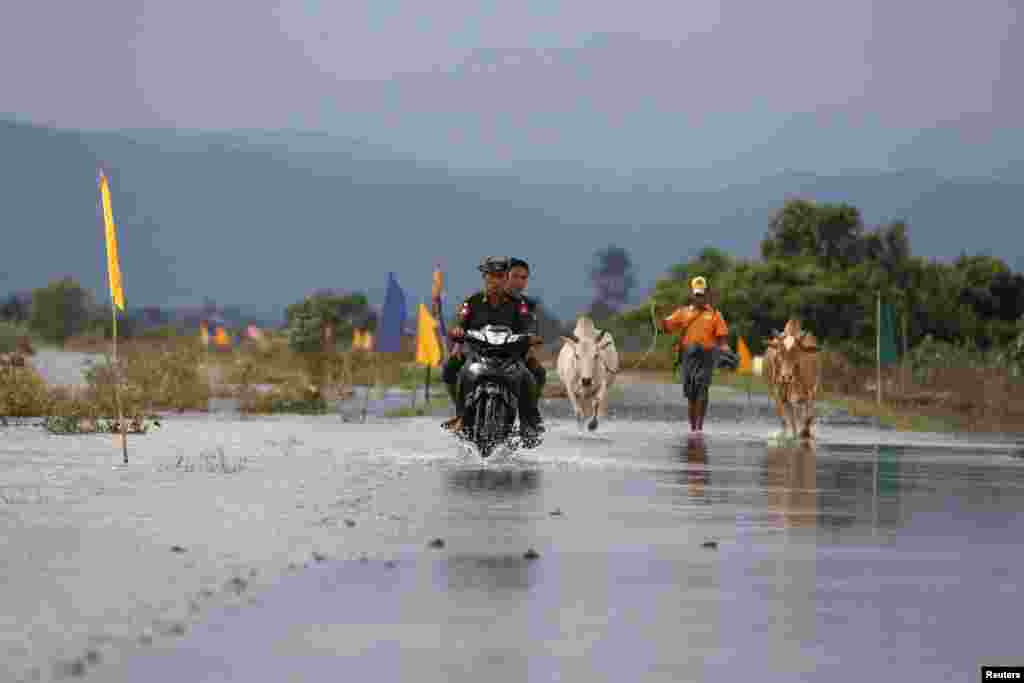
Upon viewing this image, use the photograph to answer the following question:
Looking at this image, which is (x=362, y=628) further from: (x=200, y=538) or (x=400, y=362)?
(x=400, y=362)

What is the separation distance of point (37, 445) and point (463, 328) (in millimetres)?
5080

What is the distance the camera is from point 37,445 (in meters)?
24.5

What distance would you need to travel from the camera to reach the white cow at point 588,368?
94.5 ft

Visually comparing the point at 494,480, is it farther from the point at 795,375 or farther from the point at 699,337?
the point at 699,337

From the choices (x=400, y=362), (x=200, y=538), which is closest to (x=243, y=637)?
(x=200, y=538)

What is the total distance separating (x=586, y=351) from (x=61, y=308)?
96.9m

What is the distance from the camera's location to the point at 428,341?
120 feet

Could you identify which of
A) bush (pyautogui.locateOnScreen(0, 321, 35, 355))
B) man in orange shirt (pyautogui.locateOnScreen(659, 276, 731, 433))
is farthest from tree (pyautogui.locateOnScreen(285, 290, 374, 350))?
man in orange shirt (pyautogui.locateOnScreen(659, 276, 731, 433))

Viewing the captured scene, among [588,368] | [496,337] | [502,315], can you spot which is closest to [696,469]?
[496,337]

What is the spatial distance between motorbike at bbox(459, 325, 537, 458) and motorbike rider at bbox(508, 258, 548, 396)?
1.57 feet

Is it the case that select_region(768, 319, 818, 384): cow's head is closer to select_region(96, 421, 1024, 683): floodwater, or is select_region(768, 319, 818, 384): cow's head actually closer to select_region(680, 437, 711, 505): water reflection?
select_region(680, 437, 711, 505): water reflection

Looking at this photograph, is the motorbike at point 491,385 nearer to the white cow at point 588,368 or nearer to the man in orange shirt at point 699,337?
the white cow at point 588,368

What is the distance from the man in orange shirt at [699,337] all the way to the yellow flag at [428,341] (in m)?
7.30

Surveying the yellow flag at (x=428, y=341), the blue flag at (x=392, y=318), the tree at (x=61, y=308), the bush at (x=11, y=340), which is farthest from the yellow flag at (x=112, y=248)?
the tree at (x=61, y=308)
